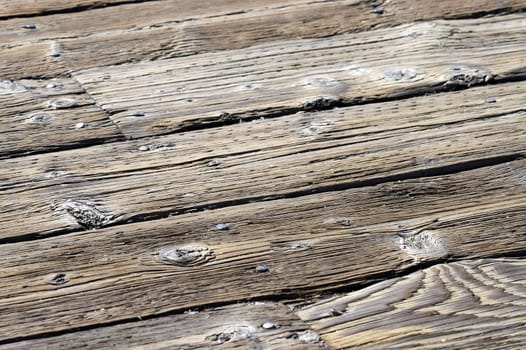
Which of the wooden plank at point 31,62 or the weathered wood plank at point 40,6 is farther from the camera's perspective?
the weathered wood plank at point 40,6

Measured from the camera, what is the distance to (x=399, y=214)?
86.7 inches

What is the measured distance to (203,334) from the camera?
186cm

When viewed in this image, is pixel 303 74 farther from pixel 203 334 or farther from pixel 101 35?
pixel 203 334

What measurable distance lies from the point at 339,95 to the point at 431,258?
0.70 metres

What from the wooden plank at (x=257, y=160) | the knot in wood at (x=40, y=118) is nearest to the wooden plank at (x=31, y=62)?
the knot in wood at (x=40, y=118)

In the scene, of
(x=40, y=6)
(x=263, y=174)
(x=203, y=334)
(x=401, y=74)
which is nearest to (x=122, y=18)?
(x=40, y=6)

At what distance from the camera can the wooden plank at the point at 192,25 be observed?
2.87 meters

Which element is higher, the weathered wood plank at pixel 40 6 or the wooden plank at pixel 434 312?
the weathered wood plank at pixel 40 6

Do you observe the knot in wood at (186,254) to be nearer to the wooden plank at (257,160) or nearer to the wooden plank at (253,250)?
the wooden plank at (253,250)

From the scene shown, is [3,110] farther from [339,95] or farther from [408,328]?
[408,328]

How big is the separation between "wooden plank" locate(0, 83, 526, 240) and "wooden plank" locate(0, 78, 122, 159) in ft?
0.15

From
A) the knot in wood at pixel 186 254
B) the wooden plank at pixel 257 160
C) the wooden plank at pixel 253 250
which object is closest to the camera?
the wooden plank at pixel 253 250

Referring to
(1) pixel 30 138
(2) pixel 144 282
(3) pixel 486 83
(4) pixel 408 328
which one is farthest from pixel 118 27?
(4) pixel 408 328

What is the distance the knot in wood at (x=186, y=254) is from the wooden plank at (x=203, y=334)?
5.8 inches
